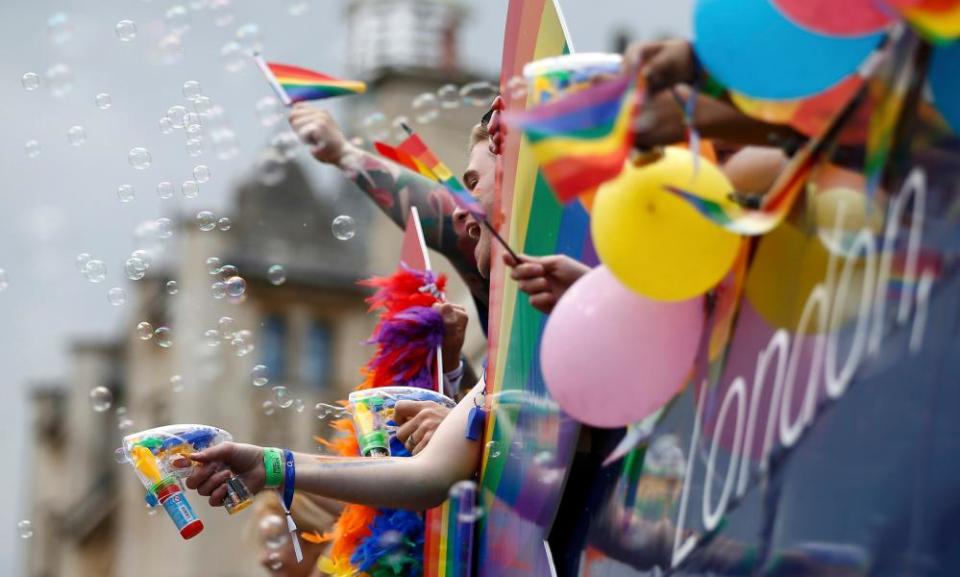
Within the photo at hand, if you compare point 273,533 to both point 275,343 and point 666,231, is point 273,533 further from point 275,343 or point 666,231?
point 275,343

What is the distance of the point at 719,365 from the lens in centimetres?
262

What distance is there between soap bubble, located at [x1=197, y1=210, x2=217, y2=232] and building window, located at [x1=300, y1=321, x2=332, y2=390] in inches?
1171

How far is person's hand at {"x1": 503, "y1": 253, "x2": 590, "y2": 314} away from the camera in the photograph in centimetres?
296

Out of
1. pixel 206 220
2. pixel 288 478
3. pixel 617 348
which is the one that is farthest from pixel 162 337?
pixel 617 348

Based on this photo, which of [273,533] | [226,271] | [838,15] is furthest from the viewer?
[226,271]

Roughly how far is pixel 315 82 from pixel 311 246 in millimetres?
31301

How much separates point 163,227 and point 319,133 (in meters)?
0.69

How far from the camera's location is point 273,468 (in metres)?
3.45

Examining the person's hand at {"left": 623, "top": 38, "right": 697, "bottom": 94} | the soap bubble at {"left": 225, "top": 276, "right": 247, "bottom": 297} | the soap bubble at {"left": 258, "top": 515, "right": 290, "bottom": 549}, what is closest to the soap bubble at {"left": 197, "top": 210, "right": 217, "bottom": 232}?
the soap bubble at {"left": 225, "top": 276, "right": 247, "bottom": 297}

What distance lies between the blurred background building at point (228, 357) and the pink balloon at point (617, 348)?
2173cm

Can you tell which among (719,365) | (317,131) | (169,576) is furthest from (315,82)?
(169,576)

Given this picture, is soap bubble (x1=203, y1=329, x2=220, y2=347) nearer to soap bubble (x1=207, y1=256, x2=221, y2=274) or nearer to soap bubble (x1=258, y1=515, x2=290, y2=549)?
soap bubble (x1=207, y1=256, x2=221, y2=274)

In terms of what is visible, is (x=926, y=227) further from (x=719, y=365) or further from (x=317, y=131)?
(x=317, y=131)

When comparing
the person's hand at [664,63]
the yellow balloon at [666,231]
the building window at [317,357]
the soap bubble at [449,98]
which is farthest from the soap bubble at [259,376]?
the building window at [317,357]
